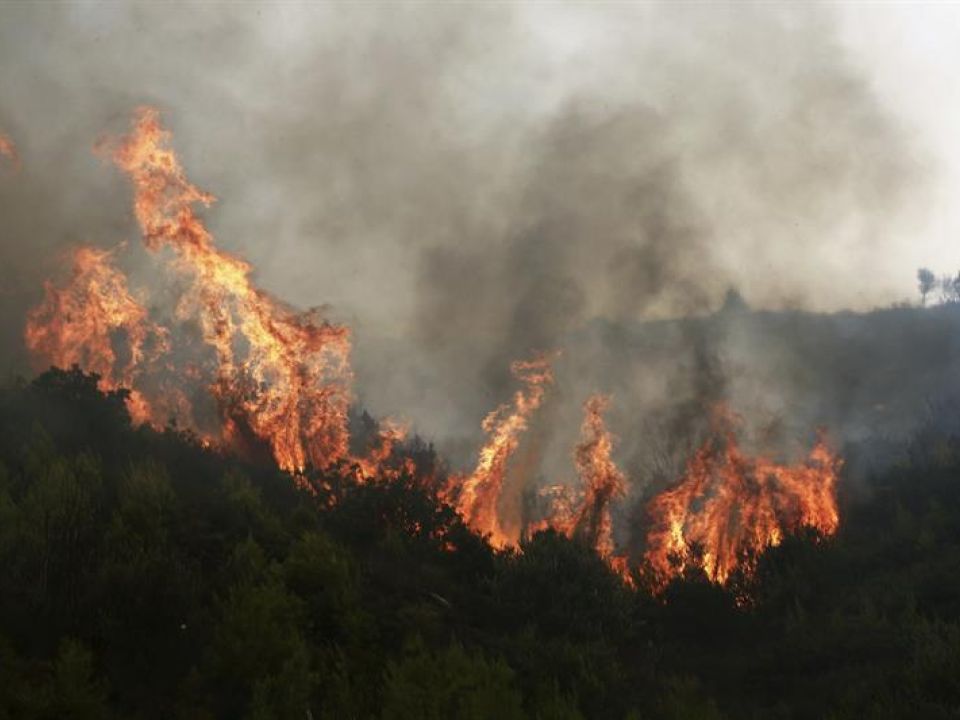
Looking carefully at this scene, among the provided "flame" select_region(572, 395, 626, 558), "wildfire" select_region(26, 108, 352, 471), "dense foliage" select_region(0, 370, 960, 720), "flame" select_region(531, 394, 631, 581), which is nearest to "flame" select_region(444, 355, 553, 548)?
"flame" select_region(531, 394, 631, 581)

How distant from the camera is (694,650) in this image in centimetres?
2795

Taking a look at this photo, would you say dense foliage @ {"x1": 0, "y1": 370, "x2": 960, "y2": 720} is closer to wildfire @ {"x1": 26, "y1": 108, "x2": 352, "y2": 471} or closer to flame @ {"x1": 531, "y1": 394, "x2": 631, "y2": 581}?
wildfire @ {"x1": 26, "y1": 108, "x2": 352, "y2": 471}

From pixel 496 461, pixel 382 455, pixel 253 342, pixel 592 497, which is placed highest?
pixel 253 342

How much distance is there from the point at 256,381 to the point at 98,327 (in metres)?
7.27

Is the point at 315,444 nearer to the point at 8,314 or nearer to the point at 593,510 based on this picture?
the point at 593,510

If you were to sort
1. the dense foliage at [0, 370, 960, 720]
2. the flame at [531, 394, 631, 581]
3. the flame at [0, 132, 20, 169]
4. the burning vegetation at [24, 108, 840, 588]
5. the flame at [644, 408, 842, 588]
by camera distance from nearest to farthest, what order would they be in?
the dense foliage at [0, 370, 960, 720], the flame at [644, 408, 842, 588], the burning vegetation at [24, 108, 840, 588], the flame at [531, 394, 631, 581], the flame at [0, 132, 20, 169]

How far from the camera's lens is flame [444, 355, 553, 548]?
37656 millimetres

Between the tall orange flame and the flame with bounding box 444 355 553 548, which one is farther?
the flame with bounding box 444 355 553 548

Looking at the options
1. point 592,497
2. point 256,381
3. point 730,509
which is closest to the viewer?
point 256,381

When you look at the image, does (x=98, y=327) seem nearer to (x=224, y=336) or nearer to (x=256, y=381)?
(x=224, y=336)

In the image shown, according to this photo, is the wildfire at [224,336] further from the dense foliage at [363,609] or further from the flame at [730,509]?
the flame at [730,509]

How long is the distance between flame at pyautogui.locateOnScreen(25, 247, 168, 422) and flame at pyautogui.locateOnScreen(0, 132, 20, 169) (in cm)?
700

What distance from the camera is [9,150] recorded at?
41.9 metres

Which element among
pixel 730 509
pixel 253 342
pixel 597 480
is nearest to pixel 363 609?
pixel 253 342
